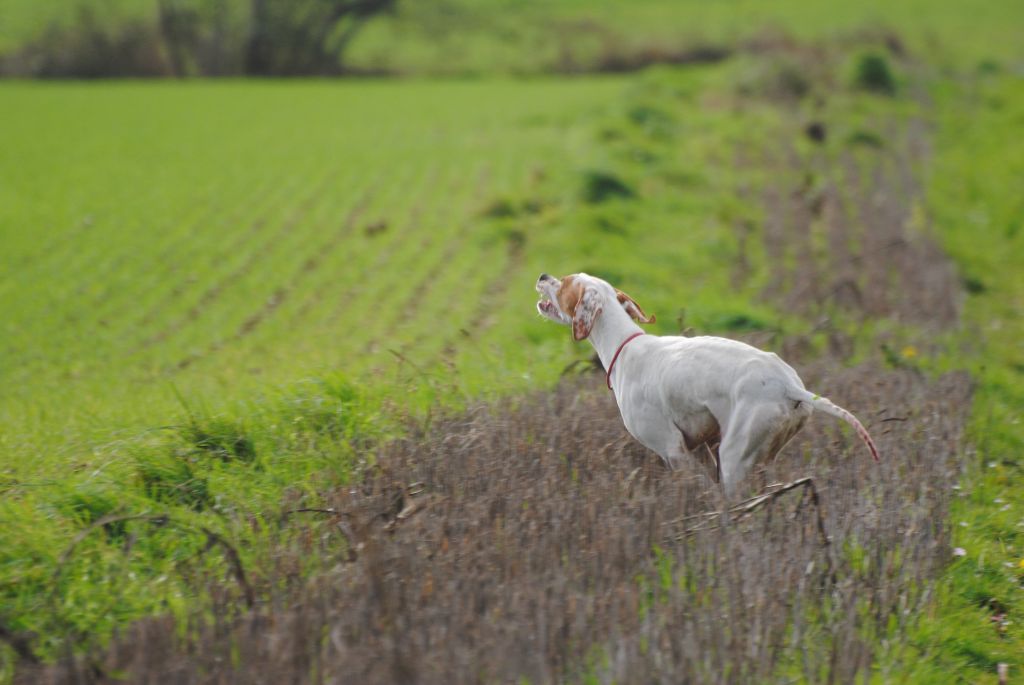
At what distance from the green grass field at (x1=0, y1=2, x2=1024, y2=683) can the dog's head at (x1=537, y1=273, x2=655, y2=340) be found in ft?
3.63

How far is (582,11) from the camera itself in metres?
44.7

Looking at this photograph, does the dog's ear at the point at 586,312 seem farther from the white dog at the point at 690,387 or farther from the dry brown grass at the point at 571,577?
the dry brown grass at the point at 571,577

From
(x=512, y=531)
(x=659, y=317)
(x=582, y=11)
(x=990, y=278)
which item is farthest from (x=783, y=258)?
(x=582, y=11)

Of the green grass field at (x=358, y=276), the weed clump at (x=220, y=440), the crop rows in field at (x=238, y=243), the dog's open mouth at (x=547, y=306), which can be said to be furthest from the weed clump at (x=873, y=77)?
the weed clump at (x=220, y=440)

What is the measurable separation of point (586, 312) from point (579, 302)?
76 millimetres

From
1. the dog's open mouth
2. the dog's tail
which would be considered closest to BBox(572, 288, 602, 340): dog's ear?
the dog's open mouth

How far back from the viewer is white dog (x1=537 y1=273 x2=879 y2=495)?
223 inches

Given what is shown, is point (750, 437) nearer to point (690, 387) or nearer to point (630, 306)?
point (690, 387)

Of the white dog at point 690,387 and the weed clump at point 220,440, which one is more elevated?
the white dog at point 690,387

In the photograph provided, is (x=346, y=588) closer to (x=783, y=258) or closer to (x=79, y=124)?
(x=783, y=258)

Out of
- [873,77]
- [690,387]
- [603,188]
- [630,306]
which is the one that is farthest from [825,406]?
[873,77]

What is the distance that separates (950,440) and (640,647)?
386 centimetres

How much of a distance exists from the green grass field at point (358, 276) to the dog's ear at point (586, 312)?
1.21 m

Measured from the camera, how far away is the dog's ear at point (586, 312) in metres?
6.54
